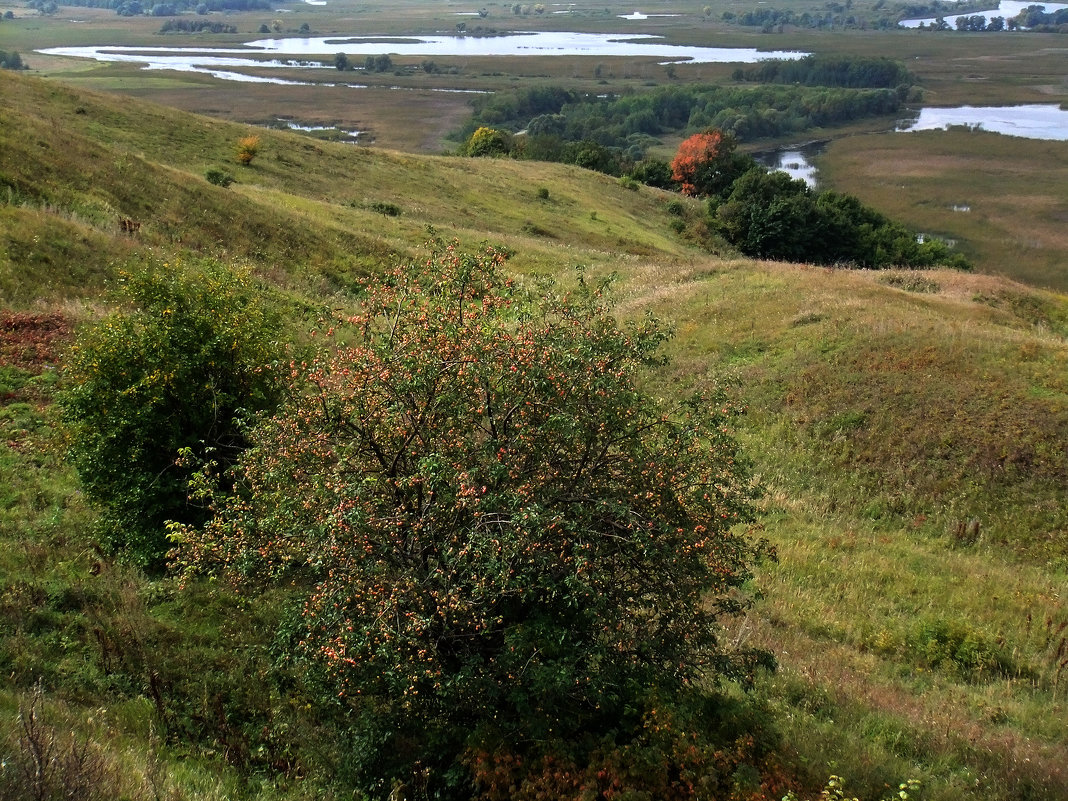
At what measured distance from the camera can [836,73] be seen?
156 metres

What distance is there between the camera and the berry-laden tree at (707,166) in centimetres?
7824

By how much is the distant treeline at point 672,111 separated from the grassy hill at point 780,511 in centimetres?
8877

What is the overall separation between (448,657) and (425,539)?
1.03 m

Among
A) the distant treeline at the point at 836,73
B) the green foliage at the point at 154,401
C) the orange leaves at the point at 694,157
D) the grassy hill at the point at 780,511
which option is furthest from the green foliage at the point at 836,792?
the distant treeline at the point at 836,73

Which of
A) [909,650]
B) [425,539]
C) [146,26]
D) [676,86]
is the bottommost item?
[909,650]

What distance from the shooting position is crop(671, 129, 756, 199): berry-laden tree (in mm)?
78244

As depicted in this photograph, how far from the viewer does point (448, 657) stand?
707 centimetres

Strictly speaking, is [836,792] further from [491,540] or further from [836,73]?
[836,73]

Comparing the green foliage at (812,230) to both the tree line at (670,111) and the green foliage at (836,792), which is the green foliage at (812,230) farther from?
the green foliage at (836,792)

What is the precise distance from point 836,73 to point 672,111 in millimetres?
42377

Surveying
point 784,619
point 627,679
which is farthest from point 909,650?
point 627,679

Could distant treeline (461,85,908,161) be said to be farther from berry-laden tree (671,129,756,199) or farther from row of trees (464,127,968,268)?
row of trees (464,127,968,268)

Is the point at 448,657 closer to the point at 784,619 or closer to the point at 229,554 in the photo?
the point at 229,554

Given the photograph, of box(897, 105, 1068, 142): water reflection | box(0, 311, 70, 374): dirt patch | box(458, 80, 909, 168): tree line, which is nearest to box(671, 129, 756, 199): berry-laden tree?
box(458, 80, 909, 168): tree line
